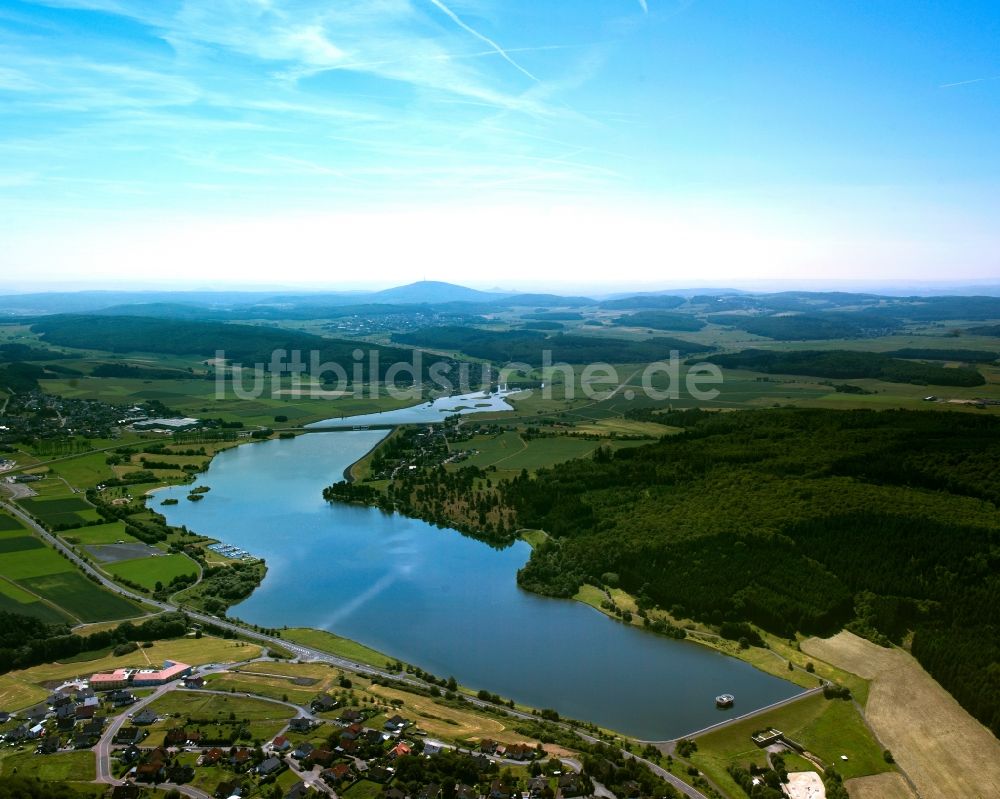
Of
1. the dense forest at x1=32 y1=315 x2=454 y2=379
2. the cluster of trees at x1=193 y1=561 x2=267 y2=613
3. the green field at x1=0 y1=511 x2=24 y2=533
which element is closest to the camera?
the cluster of trees at x1=193 y1=561 x2=267 y2=613

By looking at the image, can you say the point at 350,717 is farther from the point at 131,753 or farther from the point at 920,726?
the point at 920,726

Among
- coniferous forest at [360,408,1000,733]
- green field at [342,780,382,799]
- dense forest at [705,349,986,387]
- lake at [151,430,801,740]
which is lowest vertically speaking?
lake at [151,430,801,740]

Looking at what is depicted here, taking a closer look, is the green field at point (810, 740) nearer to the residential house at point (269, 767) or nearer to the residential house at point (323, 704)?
the residential house at point (323, 704)

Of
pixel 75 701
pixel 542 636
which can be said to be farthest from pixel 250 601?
pixel 542 636

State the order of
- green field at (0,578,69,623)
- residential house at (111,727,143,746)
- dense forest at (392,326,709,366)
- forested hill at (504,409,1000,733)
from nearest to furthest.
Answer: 1. residential house at (111,727,143,746)
2. forested hill at (504,409,1000,733)
3. green field at (0,578,69,623)
4. dense forest at (392,326,709,366)

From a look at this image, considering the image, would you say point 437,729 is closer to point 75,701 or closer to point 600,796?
point 600,796

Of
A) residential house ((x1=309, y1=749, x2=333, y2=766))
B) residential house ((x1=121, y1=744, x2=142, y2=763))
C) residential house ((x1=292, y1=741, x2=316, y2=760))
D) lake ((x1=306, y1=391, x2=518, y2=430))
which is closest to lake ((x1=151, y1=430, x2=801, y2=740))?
residential house ((x1=292, y1=741, x2=316, y2=760))

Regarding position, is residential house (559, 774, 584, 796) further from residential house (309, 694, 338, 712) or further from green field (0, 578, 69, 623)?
green field (0, 578, 69, 623)

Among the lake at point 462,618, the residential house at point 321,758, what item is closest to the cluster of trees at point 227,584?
the lake at point 462,618

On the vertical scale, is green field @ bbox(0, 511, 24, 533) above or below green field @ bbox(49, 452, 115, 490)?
above
